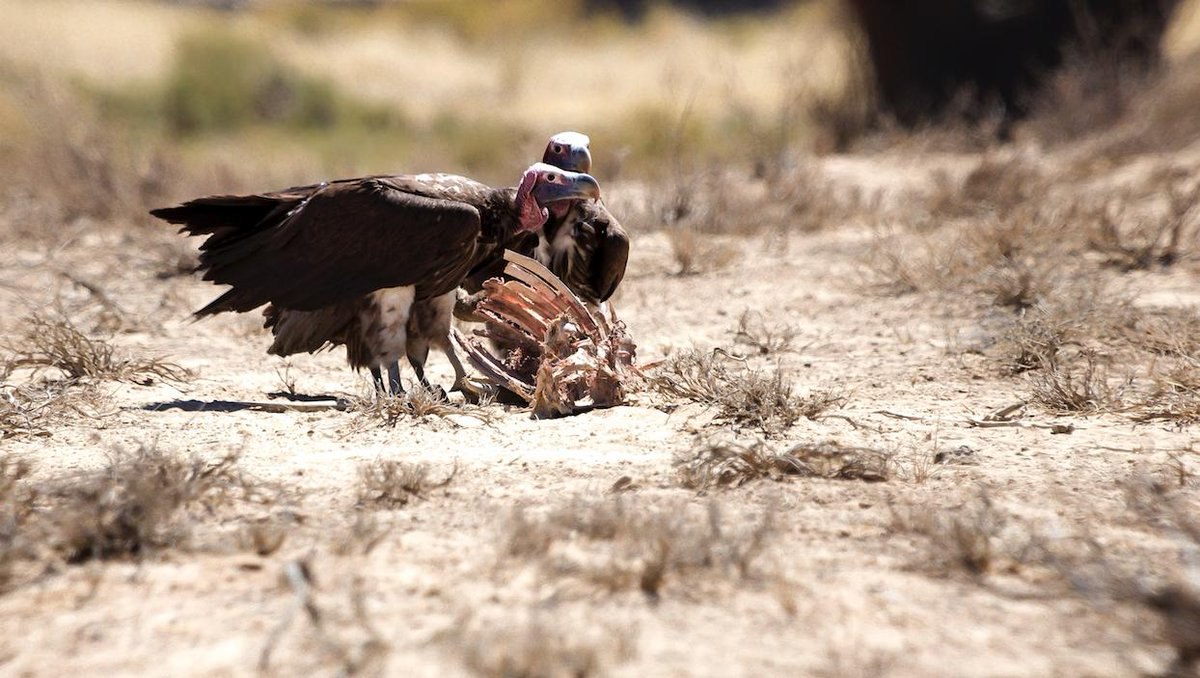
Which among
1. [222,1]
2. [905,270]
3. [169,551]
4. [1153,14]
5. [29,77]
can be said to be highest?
[222,1]

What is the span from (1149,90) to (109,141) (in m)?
9.31

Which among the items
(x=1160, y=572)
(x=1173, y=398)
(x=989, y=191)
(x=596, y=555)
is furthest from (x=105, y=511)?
(x=989, y=191)

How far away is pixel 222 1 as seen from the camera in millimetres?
40594

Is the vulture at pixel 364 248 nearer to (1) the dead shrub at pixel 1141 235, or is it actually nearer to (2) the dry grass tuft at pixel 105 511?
(2) the dry grass tuft at pixel 105 511

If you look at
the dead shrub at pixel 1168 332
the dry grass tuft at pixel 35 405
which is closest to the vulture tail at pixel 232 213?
the dry grass tuft at pixel 35 405

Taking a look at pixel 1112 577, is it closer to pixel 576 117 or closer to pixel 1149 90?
pixel 1149 90

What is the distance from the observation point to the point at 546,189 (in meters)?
5.56

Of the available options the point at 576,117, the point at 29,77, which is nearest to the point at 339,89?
the point at 576,117

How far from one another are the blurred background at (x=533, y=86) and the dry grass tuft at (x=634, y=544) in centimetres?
492

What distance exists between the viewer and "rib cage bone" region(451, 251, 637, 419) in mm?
5129

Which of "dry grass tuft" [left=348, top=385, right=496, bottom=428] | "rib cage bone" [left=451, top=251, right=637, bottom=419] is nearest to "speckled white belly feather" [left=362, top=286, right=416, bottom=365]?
"rib cage bone" [left=451, top=251, right=637, bottom=419]

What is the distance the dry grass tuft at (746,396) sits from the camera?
4.79 metres

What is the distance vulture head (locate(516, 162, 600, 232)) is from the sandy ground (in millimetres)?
986

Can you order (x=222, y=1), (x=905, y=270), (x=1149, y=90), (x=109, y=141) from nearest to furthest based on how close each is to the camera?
1. (x=905, y=270)
2. (x=109, y=141)
3. (x=1149, y=90)
4. (x=222, y=1)
